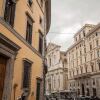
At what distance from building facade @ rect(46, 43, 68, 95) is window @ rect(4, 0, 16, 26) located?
2040 inches

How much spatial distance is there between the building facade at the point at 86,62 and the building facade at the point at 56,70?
9.68 ft

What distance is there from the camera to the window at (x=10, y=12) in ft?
27.8

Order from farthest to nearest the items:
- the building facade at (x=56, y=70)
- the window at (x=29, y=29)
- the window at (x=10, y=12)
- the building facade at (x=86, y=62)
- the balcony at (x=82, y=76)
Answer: the building facade at (x=56, y=70) < the balcony at (x=82, y=76) < the building facade at (x=86, y=62) < the window at (x=29, y=29) < the window at (x=10, y=12)

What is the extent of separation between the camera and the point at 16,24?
30.5 ft

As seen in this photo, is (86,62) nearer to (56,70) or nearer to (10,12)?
(56,70)

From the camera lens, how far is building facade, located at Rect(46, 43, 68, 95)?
2400 inches

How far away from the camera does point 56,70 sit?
207 ft

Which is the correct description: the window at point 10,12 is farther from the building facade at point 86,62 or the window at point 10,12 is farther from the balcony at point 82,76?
the balcony at point 82,76

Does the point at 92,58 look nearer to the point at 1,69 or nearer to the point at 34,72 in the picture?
the point at 34,72

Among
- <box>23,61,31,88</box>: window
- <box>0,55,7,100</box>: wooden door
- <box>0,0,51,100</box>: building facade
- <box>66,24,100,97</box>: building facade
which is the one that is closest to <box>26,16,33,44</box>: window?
<box>0,0,51,100</box>: building facade

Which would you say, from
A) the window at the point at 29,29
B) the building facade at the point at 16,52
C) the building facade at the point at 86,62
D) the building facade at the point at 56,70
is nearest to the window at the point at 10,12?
the building facade at the point at 16,52

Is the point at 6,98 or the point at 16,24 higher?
the point at 16,24

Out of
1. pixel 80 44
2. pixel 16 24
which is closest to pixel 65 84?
pixel 80 44

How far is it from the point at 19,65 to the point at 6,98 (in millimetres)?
2087
